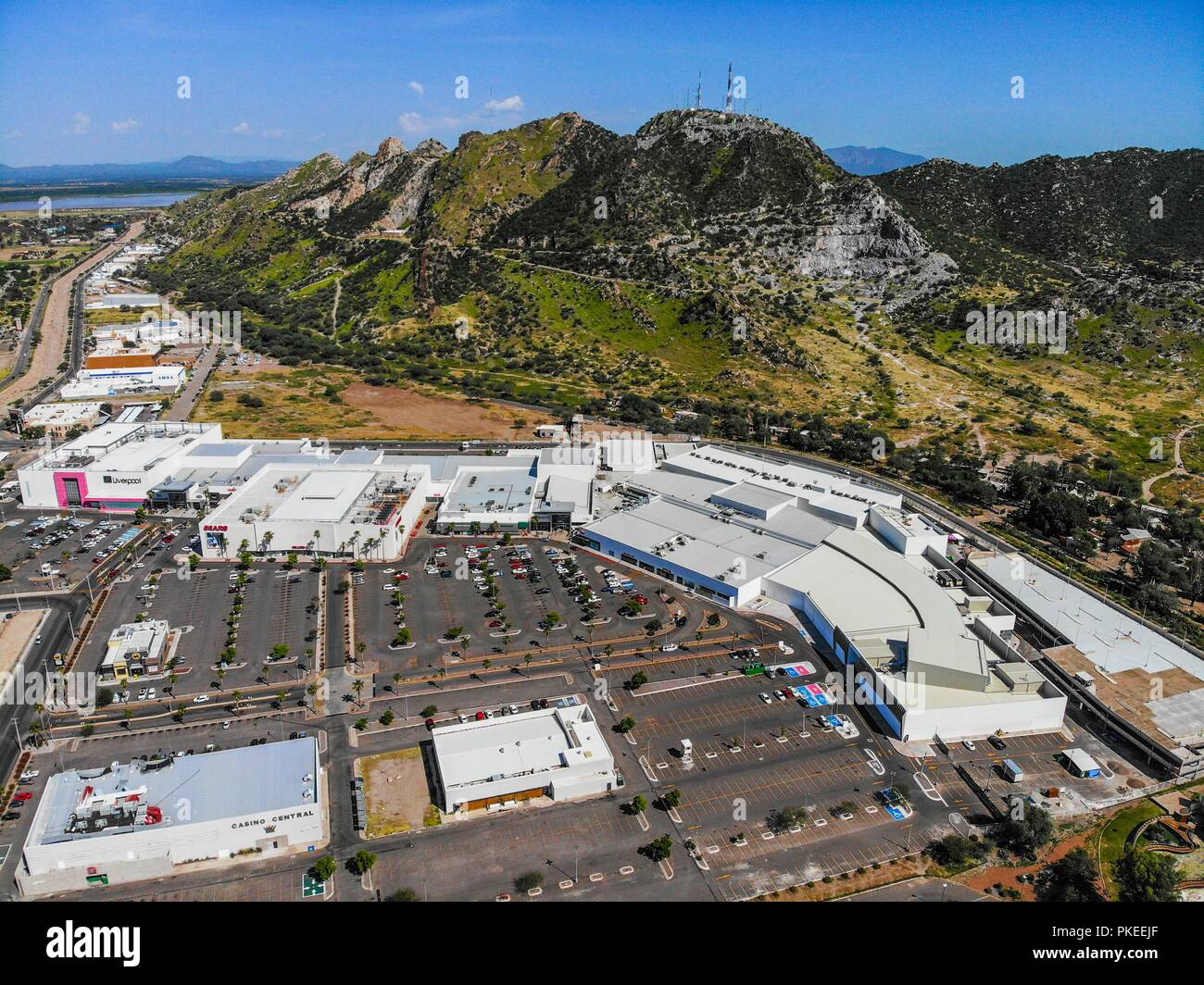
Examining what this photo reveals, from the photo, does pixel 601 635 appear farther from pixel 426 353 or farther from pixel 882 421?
pixel 426 353

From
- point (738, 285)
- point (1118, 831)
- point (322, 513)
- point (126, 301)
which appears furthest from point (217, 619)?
point (126, 301)

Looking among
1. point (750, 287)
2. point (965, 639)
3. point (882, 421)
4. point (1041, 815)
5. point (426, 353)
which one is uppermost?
point (750, 287)

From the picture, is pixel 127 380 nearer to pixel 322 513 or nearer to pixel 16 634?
pixel 322 513

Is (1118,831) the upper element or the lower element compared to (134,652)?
lower

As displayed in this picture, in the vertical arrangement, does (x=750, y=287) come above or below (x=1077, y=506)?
above

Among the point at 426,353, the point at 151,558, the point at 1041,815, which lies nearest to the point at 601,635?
the point at 1041,815

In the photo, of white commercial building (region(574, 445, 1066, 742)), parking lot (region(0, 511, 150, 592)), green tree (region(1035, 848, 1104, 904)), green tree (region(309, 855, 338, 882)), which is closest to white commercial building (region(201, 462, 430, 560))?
parking lot (region(0, 511, 150, 592))
